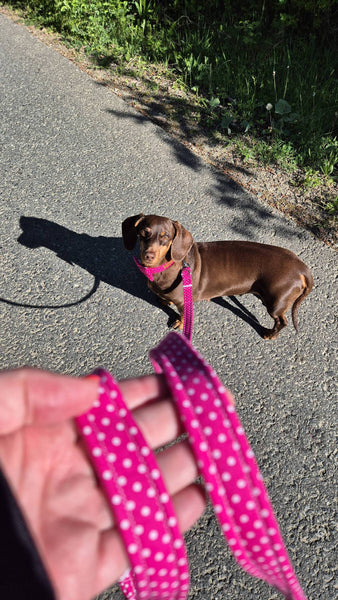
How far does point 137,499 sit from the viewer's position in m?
1.23

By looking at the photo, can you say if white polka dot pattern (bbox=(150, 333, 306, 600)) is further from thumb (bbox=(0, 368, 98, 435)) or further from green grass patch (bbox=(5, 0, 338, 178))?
green grass patch (bbox=(5, 0, 338, 178))

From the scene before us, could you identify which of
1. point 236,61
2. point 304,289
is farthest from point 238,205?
point 236,61

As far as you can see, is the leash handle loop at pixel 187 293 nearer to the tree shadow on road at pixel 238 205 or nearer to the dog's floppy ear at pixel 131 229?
the dog's floppy ear at pixel 131 229

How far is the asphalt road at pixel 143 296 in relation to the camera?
8.01 ft

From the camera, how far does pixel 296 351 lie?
124 inches

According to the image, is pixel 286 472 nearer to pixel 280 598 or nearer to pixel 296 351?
pixel 280 598

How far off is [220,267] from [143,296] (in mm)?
694

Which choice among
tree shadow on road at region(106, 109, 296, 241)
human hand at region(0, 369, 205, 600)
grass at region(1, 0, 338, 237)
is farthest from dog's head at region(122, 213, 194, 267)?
grass at region(1, 0, 338, 237)

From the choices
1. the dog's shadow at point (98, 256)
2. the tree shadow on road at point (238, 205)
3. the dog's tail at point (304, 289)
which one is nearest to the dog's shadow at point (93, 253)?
the dog's shadow at point (98, 256)

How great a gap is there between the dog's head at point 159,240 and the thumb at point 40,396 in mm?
1690

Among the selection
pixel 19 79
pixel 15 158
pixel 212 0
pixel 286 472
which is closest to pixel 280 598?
pixel 286 472

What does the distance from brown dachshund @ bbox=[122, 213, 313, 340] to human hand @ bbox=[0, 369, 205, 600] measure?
1.67m

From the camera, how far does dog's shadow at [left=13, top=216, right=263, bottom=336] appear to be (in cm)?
338

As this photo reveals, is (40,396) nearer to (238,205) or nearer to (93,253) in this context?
(93,253)
